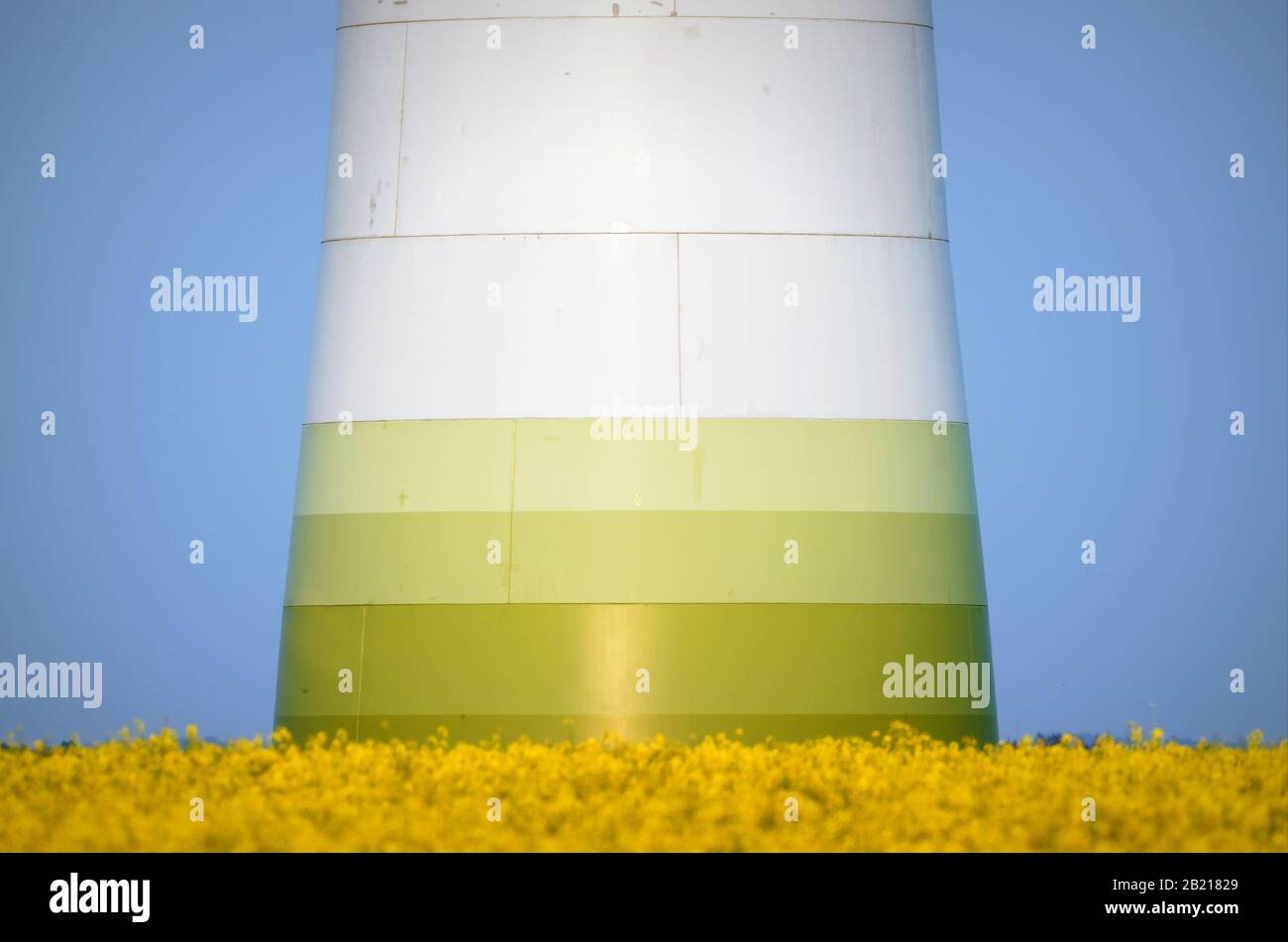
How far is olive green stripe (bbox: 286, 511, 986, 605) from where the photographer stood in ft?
51.2

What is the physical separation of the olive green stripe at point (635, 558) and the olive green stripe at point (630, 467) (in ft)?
0.38

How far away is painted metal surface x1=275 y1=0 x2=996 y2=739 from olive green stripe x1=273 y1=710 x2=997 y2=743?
24mm

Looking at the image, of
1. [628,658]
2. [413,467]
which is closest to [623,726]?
[628,658]

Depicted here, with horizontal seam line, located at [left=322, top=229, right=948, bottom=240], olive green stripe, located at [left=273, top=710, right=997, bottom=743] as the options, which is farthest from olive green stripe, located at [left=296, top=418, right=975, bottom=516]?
olive green stripe, located at [left=273, top=710, right=997, bottom=743]

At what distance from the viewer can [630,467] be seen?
51.3 ft

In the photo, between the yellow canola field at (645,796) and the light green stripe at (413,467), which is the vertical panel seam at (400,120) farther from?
the yellow canola field at (645,796)

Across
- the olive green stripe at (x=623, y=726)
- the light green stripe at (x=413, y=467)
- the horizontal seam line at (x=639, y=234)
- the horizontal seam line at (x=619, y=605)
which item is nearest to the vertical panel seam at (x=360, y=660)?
the olive green stripe at (x=623, y=726)

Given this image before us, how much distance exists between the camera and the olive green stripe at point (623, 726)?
15562mm

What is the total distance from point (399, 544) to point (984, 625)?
507cm

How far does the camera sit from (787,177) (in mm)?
15906

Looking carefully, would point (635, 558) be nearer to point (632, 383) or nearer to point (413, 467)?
point (632, 383)

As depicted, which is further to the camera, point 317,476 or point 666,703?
point 317,476

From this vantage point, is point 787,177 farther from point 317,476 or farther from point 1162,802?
point 1162,802
